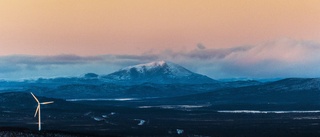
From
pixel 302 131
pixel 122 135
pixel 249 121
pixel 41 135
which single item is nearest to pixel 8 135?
pixel 41 135

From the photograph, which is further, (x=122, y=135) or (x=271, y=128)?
(x=271, y=128)

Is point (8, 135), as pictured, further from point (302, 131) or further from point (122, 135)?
point (302, 131)

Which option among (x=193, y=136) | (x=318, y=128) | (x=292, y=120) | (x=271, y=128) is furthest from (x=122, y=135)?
(x=292, y=120)

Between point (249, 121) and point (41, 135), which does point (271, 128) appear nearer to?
point (249, 121)

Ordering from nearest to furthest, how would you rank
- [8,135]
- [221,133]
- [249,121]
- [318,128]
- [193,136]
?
[8,135] → [193,136] → [221,133] → [318,128] → [249,121]

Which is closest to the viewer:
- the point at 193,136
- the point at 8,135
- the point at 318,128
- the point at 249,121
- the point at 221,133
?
the point at 8,135

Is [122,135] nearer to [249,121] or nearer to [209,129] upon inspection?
[209,129]

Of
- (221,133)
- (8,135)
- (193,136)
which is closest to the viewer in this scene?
(8,135)

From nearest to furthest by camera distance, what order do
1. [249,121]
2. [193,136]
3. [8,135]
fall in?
[8,135] < [193,136] < [249,121]

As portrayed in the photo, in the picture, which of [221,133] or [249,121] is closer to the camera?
[221,133]
